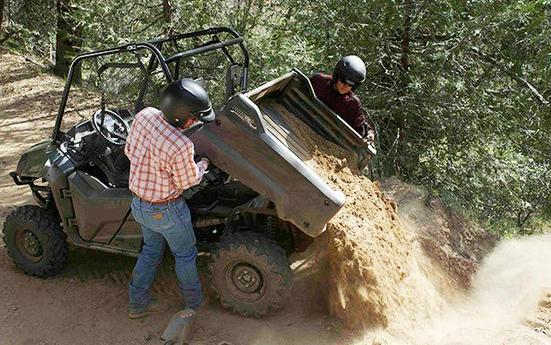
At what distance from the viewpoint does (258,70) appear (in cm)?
835

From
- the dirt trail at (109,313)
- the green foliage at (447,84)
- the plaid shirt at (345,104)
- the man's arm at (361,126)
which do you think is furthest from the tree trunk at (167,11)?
the man's arm at (361,126)

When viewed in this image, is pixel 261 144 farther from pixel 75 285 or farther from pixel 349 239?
pixel 75 285

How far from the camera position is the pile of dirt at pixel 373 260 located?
4234 millimetres

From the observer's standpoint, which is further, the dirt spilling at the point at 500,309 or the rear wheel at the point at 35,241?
the rear wheel at the point at 35,241

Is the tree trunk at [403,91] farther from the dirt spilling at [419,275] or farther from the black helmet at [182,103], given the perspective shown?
the black helmet at [182,103]

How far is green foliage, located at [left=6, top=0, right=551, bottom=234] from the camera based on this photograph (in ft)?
23.8

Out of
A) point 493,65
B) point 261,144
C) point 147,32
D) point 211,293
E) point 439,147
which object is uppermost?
point 493,65

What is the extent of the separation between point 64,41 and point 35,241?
30.5 feet

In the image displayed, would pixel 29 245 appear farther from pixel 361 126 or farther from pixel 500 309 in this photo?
pixel 500 309

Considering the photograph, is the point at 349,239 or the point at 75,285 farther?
the point at 75,285

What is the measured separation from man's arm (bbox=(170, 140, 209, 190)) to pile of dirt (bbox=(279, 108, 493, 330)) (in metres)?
1.04

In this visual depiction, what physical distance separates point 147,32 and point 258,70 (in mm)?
2677

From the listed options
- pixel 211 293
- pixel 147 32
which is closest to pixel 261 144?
pixel 211 293

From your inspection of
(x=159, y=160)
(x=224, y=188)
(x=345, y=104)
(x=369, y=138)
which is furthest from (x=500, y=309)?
(x=159, y=160)
